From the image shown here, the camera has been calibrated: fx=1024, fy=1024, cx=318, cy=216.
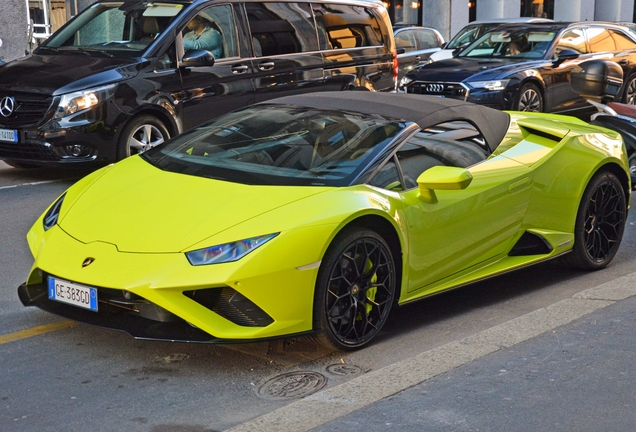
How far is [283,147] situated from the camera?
564 cm

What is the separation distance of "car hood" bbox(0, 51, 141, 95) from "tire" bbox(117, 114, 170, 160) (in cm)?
47

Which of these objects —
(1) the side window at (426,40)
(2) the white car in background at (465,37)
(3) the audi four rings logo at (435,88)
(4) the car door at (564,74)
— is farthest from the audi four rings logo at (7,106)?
(1) the side window at (426,40)

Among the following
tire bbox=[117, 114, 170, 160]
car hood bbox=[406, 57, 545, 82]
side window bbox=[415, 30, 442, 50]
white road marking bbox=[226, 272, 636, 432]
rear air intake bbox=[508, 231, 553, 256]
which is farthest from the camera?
side window bbox=[415, 30, 442, 50]

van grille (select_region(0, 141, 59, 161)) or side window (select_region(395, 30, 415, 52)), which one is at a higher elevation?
side window (select_region(395, 30, 415, 52))

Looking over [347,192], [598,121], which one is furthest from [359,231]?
[598,121]

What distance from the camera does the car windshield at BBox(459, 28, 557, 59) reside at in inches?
591

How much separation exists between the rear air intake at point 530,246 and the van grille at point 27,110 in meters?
5.20

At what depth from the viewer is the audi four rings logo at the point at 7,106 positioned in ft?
32.2

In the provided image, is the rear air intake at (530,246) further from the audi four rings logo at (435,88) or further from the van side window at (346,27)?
the audi four rings logo at (435,88)

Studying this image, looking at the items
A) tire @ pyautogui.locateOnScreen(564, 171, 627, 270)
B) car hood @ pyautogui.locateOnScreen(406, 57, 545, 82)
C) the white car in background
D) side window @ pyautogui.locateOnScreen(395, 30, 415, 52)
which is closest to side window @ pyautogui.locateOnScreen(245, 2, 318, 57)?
car hood @ pyautogui.locateOnScreen(406, 57, 545, 82)

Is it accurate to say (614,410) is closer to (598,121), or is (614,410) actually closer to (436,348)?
(436,348)

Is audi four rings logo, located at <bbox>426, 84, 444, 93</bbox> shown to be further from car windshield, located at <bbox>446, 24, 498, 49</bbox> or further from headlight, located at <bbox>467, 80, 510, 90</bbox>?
car windshield, located at <bbox>446, 24, 498, 49</bbox>

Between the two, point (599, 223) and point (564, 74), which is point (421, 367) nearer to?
point (599, 223)

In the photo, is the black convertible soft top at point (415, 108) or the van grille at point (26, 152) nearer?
the black convertible soft top at point (415, 108)
